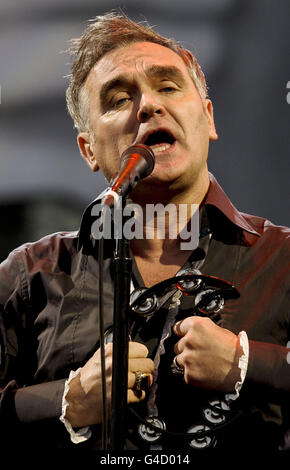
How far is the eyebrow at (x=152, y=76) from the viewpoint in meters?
1.96

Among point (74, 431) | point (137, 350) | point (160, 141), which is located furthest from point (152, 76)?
point (74, 431)

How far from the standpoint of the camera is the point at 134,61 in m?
1.99

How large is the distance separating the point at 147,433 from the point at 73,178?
1000mm

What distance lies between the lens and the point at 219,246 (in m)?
1.89

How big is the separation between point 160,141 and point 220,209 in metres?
0.30

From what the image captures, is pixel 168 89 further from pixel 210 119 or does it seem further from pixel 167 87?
pixel 210 119

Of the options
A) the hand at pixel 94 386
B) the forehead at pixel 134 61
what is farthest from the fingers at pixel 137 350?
the forehead at pixel 134 61

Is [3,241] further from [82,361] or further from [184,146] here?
[184,146]

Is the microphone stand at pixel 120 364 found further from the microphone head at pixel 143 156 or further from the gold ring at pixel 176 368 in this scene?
the gold ring at pixel 176 368

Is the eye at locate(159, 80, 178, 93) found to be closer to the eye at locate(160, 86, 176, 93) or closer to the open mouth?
the eye at locate(160, 86, 176, 93)

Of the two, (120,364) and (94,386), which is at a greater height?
(120,364)

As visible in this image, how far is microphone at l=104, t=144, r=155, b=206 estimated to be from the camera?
4.35ft

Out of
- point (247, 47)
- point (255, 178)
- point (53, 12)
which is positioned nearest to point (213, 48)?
point (247, 47)

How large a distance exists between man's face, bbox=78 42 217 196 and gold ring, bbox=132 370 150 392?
649 millimetres
